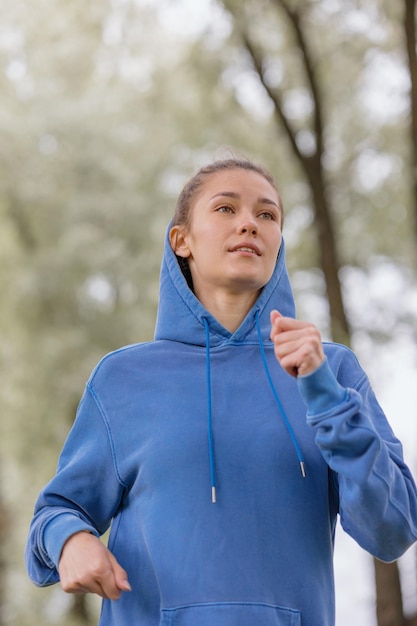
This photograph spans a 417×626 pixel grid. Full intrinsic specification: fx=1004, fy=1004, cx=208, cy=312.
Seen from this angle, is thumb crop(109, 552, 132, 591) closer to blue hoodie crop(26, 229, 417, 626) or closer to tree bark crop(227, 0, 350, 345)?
blue hoodie crop(26, 229, 417, 626)

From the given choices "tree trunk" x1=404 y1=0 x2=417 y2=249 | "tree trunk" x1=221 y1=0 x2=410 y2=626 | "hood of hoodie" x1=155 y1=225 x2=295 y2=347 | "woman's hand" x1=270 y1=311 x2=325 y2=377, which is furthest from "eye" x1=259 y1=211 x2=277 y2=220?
"tree trunk" x1=221 y1=0 x2=410 y2=626

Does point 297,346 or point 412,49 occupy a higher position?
point 412,49

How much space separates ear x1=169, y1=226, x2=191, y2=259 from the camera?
1964 mm

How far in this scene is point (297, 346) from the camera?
143 cm

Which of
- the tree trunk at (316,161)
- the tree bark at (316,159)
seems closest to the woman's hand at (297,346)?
the tree trunk at (316,161)

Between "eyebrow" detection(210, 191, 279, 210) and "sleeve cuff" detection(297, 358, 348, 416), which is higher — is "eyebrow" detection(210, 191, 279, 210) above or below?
above

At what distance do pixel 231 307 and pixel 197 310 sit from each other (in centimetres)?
6

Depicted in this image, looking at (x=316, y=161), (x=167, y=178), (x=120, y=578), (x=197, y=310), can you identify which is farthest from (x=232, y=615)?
(x=167, y=178)

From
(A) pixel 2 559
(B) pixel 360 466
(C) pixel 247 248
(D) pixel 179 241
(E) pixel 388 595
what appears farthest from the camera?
(A) pixel 2 559

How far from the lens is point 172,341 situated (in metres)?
1.87

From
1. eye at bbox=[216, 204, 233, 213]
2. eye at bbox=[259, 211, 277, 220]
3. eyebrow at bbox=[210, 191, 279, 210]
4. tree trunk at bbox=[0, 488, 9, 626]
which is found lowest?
eye at bbox=[259, 211, 277, 220]

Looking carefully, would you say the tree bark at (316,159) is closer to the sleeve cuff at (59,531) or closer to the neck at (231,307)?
the neck at (231,307)

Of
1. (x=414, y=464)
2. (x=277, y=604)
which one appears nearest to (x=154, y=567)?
(x=277, y=604)

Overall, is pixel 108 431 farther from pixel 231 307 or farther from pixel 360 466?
pixel 360 466
